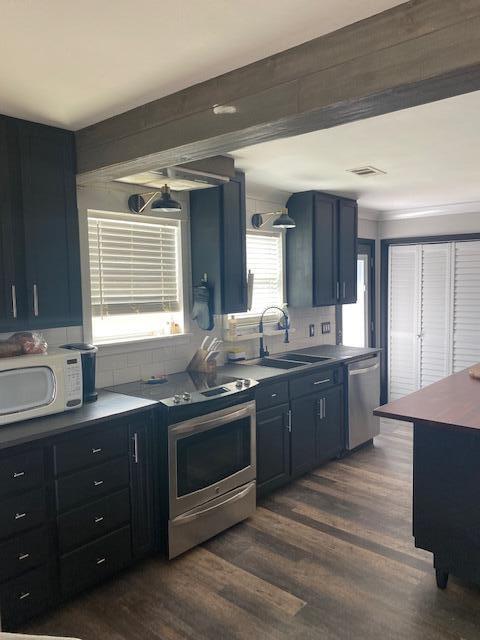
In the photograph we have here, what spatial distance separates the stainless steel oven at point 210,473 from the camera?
2.81 meters

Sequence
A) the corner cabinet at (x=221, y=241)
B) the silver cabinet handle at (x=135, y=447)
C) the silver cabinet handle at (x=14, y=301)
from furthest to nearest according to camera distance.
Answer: the corner cabinet at (x=221, y=241)
the silver cabinet handle at (x=135, y=447)
the silver cabinet handle at (x=14, y=301)

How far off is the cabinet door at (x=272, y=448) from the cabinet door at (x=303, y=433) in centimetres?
8

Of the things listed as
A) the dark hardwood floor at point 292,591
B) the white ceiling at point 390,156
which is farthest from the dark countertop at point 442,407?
the white ceiling at point 390,156

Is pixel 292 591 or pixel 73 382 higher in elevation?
pixel 73 382

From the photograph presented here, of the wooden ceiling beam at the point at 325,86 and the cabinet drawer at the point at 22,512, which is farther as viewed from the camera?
the cabinet drawer at the point at 22,512

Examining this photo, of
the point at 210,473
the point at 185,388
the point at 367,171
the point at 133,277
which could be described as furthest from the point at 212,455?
the point at 367,171

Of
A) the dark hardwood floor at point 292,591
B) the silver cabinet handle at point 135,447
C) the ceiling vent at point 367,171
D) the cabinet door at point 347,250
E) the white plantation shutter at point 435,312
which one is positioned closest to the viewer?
the dark hardwood floor at point 292,591

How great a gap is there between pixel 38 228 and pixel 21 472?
1221mm

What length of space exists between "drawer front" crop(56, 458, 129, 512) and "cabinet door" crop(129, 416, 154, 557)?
0.07 metres

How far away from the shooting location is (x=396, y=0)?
150 cm

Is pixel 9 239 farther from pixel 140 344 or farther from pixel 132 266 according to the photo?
pixel 140 344

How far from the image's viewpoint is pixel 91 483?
8.18 feet

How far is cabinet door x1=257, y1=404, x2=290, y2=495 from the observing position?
138 inches

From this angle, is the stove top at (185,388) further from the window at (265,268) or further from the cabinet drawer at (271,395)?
the window at (265,268)
